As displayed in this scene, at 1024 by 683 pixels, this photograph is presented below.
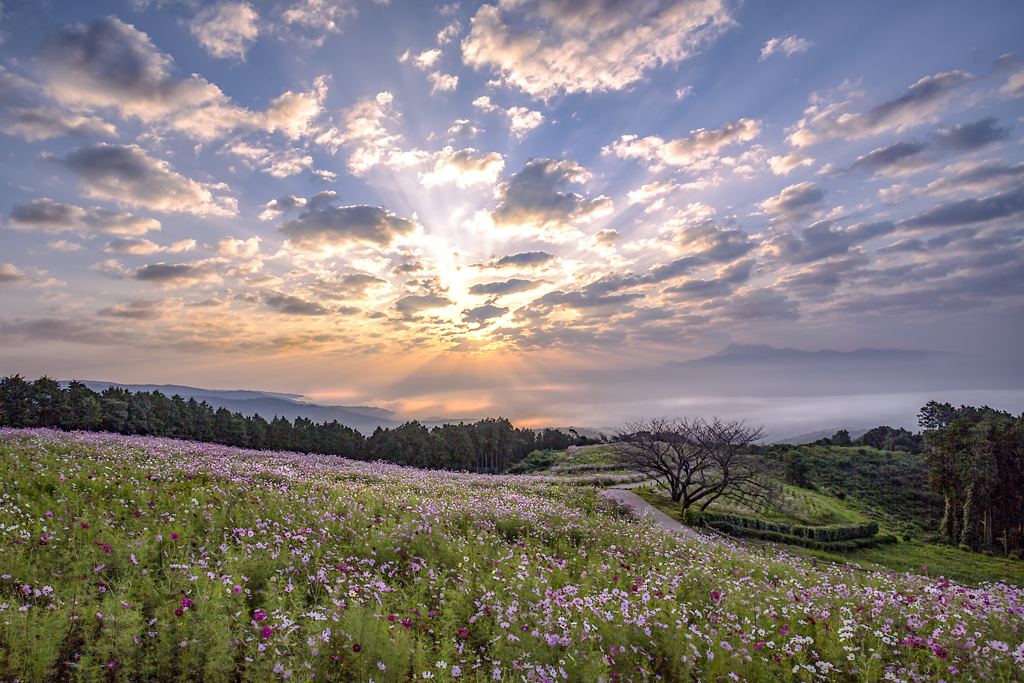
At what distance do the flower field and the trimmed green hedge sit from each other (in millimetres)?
14013

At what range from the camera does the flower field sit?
5.02 m

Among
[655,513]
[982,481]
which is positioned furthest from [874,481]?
[655,513]

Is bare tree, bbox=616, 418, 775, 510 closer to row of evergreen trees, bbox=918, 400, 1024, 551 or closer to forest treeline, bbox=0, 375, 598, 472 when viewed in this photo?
row of evergreen trees, bbox=918, 400, 1024, 551

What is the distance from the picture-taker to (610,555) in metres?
11.6

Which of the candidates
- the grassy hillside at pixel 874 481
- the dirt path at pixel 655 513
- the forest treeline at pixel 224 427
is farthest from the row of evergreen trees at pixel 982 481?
the forest treeline at pixel 224 427

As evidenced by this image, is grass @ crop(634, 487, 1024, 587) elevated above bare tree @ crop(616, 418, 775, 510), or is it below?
below

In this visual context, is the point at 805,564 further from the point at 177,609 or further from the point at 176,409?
the point at 176,409

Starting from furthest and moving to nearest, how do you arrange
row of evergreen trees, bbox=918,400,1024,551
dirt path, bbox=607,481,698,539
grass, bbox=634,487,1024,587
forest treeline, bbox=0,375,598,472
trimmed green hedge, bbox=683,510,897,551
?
forest treeline, bbox=0,375,598,472
row of evergreen trees, bbox=918,400,1024,551
trimmed green hedge, bbox=683,510,897,551
grass, bbox=634,487,1024,587
dirt path, bbox=607,481,698,539

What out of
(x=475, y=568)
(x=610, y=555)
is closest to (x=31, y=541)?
(x=475, y=568)

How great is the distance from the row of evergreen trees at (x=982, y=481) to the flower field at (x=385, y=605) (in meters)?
32.2

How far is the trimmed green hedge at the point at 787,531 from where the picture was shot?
2548 centimetres

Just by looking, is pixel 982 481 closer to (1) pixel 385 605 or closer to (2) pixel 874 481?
(2) pixel 874 481

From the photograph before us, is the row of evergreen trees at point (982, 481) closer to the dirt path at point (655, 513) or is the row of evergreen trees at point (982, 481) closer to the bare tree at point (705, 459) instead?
the bare tree at point (705, 459)

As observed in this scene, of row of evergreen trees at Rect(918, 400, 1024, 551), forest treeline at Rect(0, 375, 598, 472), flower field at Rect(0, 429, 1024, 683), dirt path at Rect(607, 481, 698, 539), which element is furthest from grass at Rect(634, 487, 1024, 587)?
forest treeline at Rect(0, 375, 598, 472)
